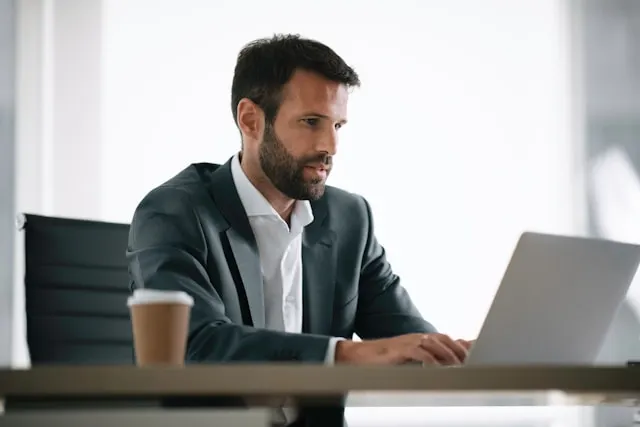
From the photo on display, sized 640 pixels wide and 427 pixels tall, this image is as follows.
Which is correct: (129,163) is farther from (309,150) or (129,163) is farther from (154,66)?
(309,150)

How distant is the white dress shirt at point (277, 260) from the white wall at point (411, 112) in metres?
1.33

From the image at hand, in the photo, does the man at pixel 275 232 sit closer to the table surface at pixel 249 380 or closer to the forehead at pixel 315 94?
the forehead at pixel 315 94

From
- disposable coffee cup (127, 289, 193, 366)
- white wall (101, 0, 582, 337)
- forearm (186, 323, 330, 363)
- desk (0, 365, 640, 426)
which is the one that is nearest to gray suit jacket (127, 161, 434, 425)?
forearm (186, 323, 330, 363)

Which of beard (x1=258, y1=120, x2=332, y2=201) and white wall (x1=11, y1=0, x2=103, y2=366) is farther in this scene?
white wall (x1=11, y1=0, x2=103, y2=366)

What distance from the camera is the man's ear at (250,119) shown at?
250 centimetres

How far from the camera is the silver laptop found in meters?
1.34

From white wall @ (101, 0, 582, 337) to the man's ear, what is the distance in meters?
1.09

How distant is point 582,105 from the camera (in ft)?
11.8

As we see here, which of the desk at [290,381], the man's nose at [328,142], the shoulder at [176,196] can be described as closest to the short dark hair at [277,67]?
the man's nose at [328,142]

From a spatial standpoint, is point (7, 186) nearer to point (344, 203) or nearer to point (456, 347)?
point (344, 203)

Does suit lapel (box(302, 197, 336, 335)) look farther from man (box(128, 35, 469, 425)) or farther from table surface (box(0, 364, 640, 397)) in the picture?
table surface (box(0, 364, 640, 397))

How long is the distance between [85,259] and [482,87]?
1.86 m

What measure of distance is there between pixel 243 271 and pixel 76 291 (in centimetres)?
34

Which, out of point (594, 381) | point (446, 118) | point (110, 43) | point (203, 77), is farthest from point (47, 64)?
point (594, 381)
